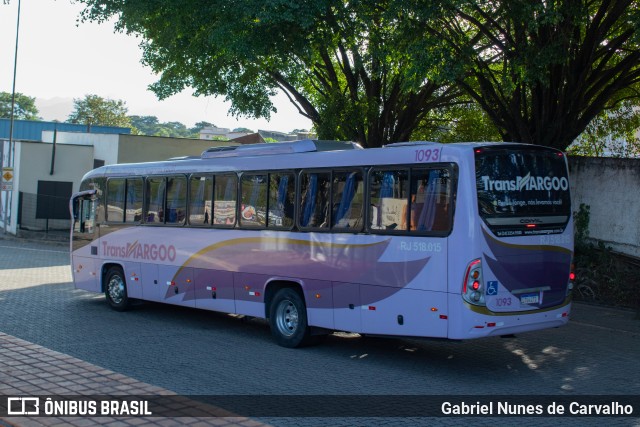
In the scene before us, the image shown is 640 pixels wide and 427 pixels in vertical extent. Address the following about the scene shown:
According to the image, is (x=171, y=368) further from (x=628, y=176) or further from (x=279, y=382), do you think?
(x=628, y=176)

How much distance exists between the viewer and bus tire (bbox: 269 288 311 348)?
39.3 ft

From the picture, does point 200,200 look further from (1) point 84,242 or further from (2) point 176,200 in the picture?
(1) point 84,242

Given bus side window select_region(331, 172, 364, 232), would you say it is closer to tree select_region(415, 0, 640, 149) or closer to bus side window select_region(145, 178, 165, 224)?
bus side window select_region(145, 178, 165, 224)

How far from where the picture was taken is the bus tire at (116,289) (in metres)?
16.0

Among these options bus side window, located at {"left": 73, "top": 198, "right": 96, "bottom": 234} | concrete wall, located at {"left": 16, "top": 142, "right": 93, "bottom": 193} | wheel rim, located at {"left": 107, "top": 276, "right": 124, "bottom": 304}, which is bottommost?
wheel rim, located at {"left": 107, "top": 276, "right": 124, "bottom": 304}

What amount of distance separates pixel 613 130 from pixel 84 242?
731 inches

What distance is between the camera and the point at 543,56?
1541 centimetres

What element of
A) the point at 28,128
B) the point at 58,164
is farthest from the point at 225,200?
the point at 28,128

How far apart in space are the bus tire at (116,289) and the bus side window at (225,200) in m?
3.42

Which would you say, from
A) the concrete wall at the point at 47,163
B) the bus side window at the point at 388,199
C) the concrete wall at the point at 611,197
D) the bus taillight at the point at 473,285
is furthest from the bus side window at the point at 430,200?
A: the concrete wall at the point at 47,163

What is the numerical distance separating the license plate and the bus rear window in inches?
32.6

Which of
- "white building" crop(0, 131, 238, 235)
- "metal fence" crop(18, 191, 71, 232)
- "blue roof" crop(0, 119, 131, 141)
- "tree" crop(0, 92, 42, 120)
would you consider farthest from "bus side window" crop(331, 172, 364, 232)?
"tree" crop(0, 92, 42, 120)

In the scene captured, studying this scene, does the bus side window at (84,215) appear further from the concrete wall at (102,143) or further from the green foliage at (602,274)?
the concrete wall at (102,143)

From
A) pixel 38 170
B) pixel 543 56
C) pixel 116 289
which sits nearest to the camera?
pixel 543 56
